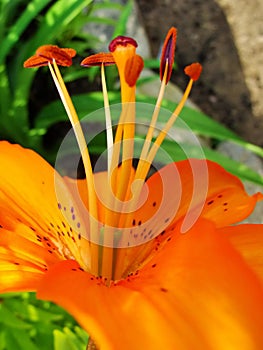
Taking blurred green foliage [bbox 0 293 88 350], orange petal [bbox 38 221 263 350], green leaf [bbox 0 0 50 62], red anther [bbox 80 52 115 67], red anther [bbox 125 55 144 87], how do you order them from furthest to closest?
green leaf [bbox 0 0 50 62]
blurred green foliage [bbox 0 293 88 350]
red anther [bbox 80 52 115 67]
red anther [bbox 125 55 144 87]
orange petal [bbox 38 221 263 350]

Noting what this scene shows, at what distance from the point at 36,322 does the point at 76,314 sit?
820 mm

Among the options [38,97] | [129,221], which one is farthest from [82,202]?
[38,97]

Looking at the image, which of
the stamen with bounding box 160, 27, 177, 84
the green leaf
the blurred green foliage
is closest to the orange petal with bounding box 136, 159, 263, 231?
the stamen with bounding box 160, 27, 177, 84

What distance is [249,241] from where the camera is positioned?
0.68 meters

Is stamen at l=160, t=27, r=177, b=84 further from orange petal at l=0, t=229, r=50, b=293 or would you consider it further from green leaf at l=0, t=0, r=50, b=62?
green leaf at l=0, t=0, r=50, b=62

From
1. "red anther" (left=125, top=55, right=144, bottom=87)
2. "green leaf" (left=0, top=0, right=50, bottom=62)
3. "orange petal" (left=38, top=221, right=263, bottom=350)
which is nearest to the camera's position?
"orange petal" (left=38, top=221, right=263, bottom=350)

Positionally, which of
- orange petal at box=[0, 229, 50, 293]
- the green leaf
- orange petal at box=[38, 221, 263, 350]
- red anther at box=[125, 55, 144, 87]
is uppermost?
the green leaf

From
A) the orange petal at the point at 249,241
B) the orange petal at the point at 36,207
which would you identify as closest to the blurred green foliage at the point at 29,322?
the orange petal at the point at 36,207

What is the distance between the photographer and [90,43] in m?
1.94

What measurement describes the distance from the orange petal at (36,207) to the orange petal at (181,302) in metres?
0.14

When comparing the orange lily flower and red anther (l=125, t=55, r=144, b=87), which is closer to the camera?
the orange lily flower

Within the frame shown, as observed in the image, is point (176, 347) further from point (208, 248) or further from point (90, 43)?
point (90, 43)

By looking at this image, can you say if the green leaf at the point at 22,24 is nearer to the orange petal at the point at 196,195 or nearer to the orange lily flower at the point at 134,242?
the orange lily flower at the point at 134,242

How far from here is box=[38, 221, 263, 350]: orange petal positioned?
1.73 ft
